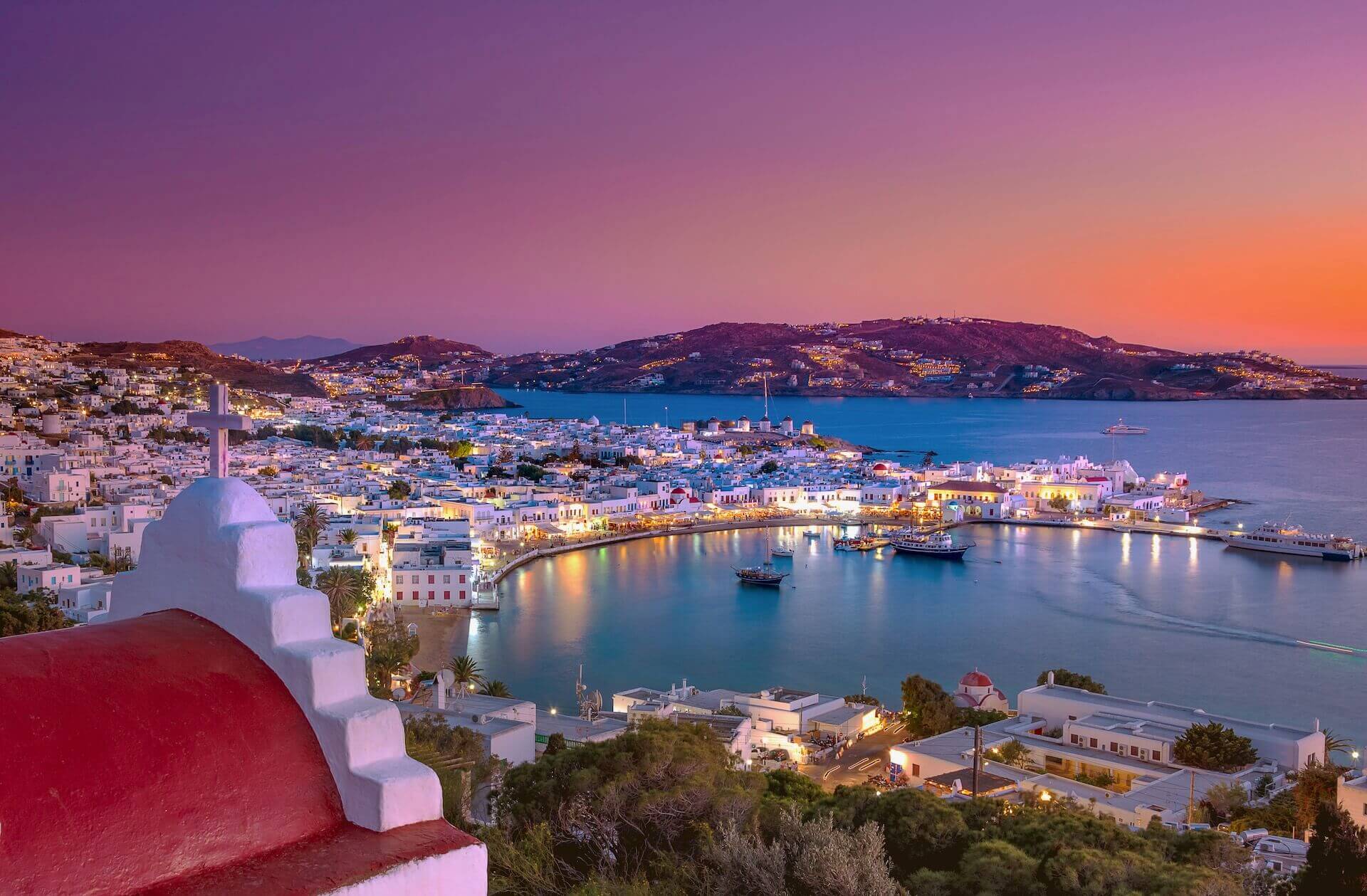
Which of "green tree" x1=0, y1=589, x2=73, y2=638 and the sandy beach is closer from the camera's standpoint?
"green tree" x1=0, y1=589, x2=73, y2=638

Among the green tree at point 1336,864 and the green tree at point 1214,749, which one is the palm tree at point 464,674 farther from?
the green tree at point 1336,864

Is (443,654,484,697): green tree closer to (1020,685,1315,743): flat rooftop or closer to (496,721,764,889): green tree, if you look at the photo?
(1020,685,1315,743): flat rooftop

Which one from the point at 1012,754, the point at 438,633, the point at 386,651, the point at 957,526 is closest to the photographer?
the point at 1012,754

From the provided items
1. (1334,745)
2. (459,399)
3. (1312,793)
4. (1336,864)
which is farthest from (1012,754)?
(459,399)

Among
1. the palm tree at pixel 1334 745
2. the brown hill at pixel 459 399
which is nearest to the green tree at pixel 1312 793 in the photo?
the palm tree at pixel 1334 745

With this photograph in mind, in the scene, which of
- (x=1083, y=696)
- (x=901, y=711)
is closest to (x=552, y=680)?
(x=901, y=711)

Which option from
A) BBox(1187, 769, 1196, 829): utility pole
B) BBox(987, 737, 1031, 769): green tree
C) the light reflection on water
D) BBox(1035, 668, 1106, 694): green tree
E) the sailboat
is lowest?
the light reflection on water

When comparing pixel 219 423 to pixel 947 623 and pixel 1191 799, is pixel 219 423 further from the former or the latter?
pixel 947 623

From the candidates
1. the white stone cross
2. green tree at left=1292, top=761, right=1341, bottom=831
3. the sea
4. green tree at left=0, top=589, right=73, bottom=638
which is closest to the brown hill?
the sea
